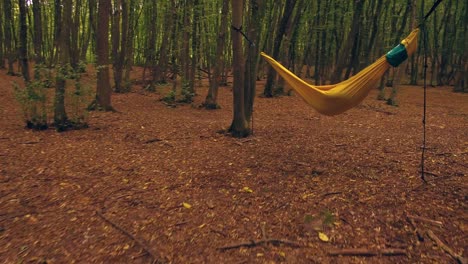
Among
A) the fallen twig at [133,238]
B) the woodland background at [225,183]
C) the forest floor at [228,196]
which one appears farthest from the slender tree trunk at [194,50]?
the fallen twig at [133,238]

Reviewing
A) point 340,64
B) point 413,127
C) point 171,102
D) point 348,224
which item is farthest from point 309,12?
point 348,224

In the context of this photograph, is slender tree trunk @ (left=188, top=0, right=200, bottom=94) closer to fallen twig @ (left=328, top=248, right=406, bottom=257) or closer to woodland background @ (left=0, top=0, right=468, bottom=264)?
woodland background @ (left=0, top=0, right=468, bottom=264)

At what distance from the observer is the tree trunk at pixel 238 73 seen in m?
4.60

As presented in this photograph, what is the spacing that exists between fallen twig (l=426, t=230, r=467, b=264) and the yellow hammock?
5.20 feet

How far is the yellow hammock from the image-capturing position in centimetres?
332

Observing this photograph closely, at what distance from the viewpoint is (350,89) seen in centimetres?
353

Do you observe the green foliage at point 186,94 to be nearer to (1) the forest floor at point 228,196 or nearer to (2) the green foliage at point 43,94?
(1) the forest floor at point 228,196

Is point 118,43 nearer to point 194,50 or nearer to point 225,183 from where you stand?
point 194,50

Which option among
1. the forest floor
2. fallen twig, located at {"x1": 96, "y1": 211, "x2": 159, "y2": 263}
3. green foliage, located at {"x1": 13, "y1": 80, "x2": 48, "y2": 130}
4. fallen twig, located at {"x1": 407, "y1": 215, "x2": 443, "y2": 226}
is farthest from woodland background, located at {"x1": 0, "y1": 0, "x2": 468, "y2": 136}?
fallen twig, located at {"x1": 96, "y1": 211, "x2": 159, "y2": 263}

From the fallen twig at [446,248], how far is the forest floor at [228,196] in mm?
23

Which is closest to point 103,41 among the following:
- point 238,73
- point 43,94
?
point 43,94

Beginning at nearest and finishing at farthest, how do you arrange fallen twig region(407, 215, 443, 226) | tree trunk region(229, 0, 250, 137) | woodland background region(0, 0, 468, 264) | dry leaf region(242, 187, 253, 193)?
woodland background region(0, 0, 468, 264)
fallen twig region(407, 215, 443, 226)
dry leaf region(242, 187, 253, 193)
tree trunk region(229, 0, 250, 137)

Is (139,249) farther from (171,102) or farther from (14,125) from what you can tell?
(171,102)

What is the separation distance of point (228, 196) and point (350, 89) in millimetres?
1692
